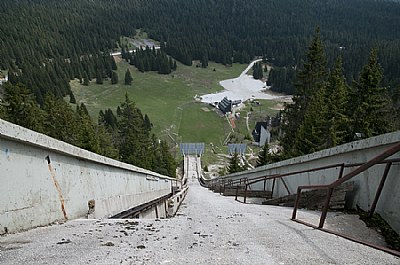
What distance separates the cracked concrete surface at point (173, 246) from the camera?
9.10 feet

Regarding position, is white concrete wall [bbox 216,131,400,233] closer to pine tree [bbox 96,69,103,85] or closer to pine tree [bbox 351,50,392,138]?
pine tree [bbox 351,50,392,138]

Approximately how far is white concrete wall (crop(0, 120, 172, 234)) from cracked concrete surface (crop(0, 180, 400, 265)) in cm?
25

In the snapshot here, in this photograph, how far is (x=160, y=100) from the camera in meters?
128

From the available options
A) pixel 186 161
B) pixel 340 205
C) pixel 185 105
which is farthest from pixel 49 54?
pixel 340 205

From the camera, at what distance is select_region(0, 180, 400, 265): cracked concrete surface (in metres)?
2.77

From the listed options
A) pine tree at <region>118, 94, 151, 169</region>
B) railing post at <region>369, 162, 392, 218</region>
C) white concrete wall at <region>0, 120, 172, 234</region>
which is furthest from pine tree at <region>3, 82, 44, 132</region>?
railing post at <region>369, 162, 392, 218</region>

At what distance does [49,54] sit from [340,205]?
170 meters

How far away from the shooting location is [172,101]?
422ft

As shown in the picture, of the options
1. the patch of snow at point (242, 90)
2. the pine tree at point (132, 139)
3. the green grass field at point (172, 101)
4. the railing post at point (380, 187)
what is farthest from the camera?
→ the patch of snow at point (242, 90)

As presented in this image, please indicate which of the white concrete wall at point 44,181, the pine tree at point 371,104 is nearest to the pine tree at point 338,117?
the pine tree at point 371,104

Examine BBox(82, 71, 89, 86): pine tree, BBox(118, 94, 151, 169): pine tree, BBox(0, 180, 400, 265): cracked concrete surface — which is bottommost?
BBox(118, 94, 151, 169): pine tree

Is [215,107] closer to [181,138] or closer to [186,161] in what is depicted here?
[181,138]

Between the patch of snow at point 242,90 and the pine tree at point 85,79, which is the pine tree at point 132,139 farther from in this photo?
the pine tree at point 85,79

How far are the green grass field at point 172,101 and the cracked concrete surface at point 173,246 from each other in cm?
8905
